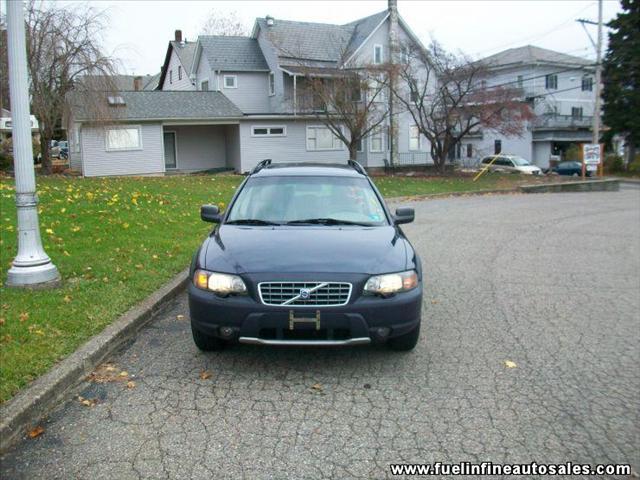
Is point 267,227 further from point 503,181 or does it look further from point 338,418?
point 503,181

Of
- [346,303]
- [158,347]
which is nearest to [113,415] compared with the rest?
[158,347]

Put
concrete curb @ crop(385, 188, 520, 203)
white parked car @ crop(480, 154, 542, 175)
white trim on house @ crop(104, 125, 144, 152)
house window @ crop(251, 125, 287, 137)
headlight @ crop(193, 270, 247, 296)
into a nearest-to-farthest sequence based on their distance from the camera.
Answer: headlight @ crop(193, 270, 247, 296) → concrete curb @ crop(385, 188, 520, 203) → white trim on house @ crop(104, 125, 144, 152) → house window @ crop(251, 125, 287, 137) → white parked car @ crop(480, 154, 542, 175)

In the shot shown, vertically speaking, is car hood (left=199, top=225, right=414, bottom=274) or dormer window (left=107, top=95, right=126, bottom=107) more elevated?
dormer window (left=107, top=95, right=126, bottom=107)

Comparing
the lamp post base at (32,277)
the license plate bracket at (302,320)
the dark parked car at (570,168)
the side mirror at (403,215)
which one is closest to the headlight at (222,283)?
the license plate bracket at (302,320)

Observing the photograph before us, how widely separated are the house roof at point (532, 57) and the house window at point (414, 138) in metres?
22.8

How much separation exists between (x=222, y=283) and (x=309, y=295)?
0.68 meters

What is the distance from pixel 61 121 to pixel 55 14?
4905 millimetres

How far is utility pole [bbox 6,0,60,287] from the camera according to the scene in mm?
6391

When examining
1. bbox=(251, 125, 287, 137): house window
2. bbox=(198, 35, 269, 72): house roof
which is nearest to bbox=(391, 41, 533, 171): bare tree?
bbox=(251, 125, 287, 137): house window

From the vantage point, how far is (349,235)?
17.1 ft

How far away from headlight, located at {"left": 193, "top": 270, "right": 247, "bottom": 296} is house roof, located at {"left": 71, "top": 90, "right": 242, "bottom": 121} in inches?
997

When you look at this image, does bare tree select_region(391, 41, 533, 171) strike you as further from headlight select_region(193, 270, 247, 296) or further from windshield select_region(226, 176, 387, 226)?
headlight select_region(193, 270, 247, 296)

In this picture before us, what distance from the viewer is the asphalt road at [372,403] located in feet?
11.5

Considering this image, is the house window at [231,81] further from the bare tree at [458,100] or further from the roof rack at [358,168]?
the roof rack at [358,168]
